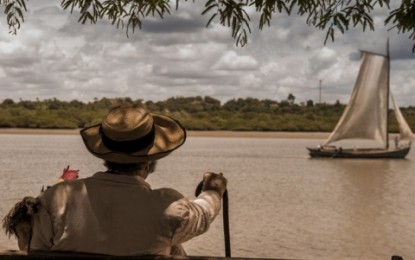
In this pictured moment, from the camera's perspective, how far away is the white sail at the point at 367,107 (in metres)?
52.1

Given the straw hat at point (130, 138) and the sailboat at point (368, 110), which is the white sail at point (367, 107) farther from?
the straw hat at point (130, 138)

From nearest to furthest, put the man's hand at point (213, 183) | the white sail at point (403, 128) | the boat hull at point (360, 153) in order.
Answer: the man's hand at point (213, 183)
the boat hull at point (360, 153)
the white sail at point (403, 128)

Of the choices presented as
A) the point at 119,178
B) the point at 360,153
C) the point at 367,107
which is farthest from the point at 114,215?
the point at 360,153

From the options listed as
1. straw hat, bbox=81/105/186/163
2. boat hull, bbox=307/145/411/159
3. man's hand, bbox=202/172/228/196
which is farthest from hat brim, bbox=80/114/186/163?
boat hull, bbox=307/145/411/159

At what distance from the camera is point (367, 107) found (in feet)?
171

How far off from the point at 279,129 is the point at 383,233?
92.3 m

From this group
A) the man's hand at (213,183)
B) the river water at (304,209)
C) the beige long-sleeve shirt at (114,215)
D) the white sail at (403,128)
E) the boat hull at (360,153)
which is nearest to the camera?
the beige long-sleeve shirt at (114,215)

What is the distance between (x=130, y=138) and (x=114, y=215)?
0.98ft

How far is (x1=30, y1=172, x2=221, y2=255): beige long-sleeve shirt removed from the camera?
8.84ft

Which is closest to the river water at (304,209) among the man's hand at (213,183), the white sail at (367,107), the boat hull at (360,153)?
the white sail at (367,107)

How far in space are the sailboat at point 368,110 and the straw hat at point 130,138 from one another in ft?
163

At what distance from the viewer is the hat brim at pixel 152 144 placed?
2.74 meters

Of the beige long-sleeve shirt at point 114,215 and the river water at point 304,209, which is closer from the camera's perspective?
the beige long-sleeve shirt at point 114,215

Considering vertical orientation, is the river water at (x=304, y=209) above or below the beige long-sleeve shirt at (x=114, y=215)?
below
